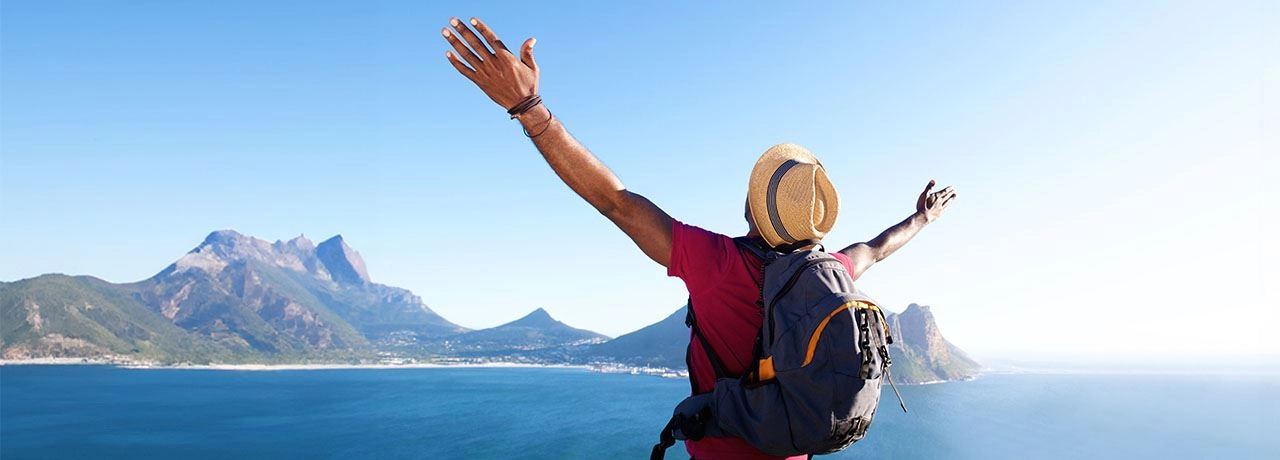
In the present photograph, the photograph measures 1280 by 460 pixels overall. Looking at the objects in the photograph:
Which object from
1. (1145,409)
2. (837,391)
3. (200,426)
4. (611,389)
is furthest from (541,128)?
(1145,409)

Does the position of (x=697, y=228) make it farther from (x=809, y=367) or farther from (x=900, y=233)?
(x=900, y=233)

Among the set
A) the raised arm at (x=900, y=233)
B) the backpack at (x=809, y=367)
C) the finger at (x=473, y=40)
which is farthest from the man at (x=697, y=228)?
the raised arm at (x=900, y=233)

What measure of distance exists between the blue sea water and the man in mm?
55788

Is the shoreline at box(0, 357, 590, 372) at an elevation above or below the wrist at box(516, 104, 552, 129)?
below

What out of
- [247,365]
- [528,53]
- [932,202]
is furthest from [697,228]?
[247,365]

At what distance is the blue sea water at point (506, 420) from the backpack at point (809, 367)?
56.0 meters

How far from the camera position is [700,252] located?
167cm

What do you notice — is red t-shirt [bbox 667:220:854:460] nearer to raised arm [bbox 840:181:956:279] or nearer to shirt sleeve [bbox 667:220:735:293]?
shirt sleeve [bbox 667:220:735:293]

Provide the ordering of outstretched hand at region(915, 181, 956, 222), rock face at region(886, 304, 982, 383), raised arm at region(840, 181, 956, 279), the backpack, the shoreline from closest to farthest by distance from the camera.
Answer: the backpack
raised arm at region(840, 181, 956, 279)
outstretched hand at region(915, 181, 956, 222)
rock face at region(886, 304, 982, 383)
the shoreline

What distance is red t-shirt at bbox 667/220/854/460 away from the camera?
1.66 meters

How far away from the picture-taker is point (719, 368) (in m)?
1.72

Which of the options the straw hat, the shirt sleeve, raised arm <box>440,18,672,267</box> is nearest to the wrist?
raised arm <box>440,18,672,267</box>

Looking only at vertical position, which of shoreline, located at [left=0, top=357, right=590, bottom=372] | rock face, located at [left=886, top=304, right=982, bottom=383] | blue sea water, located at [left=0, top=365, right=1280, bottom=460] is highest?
rock face, located at [left=886, top=304, right=982, bottom=383]

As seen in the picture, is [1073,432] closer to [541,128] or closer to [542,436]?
[542,436]
